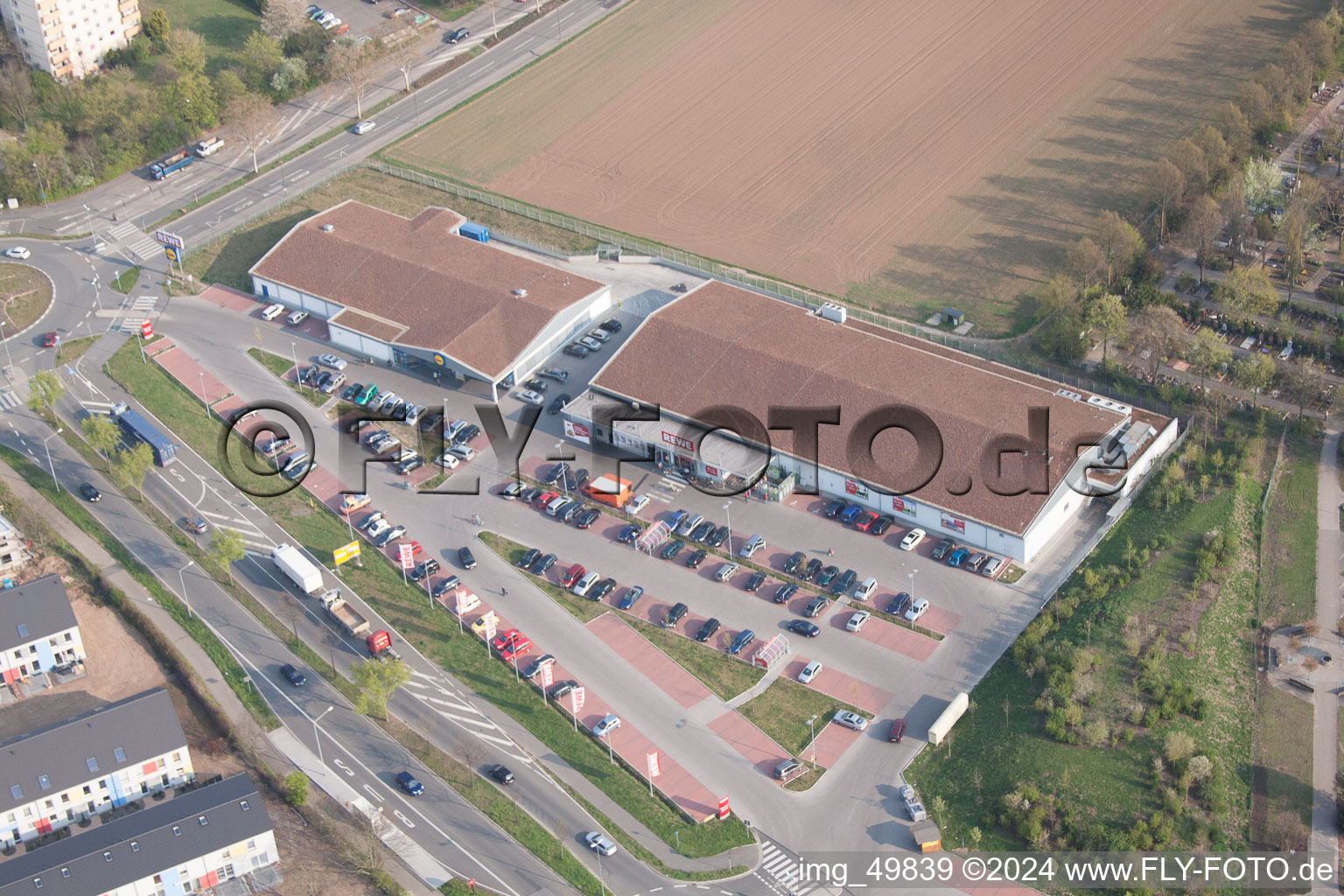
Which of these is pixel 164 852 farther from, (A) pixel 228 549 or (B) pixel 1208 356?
(B) pixel 1208 356

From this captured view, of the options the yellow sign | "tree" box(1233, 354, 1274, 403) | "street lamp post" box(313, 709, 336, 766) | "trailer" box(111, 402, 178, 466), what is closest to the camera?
"street lamp post" box(313, 709, 336, 766)

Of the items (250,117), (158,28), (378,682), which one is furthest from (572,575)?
(158,28)

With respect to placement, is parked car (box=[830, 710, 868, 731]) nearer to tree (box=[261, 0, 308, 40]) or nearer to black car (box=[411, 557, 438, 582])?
black car (box=[411, 557, 438, 582])

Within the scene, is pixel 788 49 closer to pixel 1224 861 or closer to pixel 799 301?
pixel 799 301

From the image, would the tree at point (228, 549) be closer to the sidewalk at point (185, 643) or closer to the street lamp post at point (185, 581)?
the street lamp post at point (185, 581)

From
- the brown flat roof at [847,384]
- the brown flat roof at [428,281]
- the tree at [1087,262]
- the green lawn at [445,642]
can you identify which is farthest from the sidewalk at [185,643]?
the tree at [1087,262]

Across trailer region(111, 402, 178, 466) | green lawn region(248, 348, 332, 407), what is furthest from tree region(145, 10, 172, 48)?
trailer region(111, 402, 178, 466)
